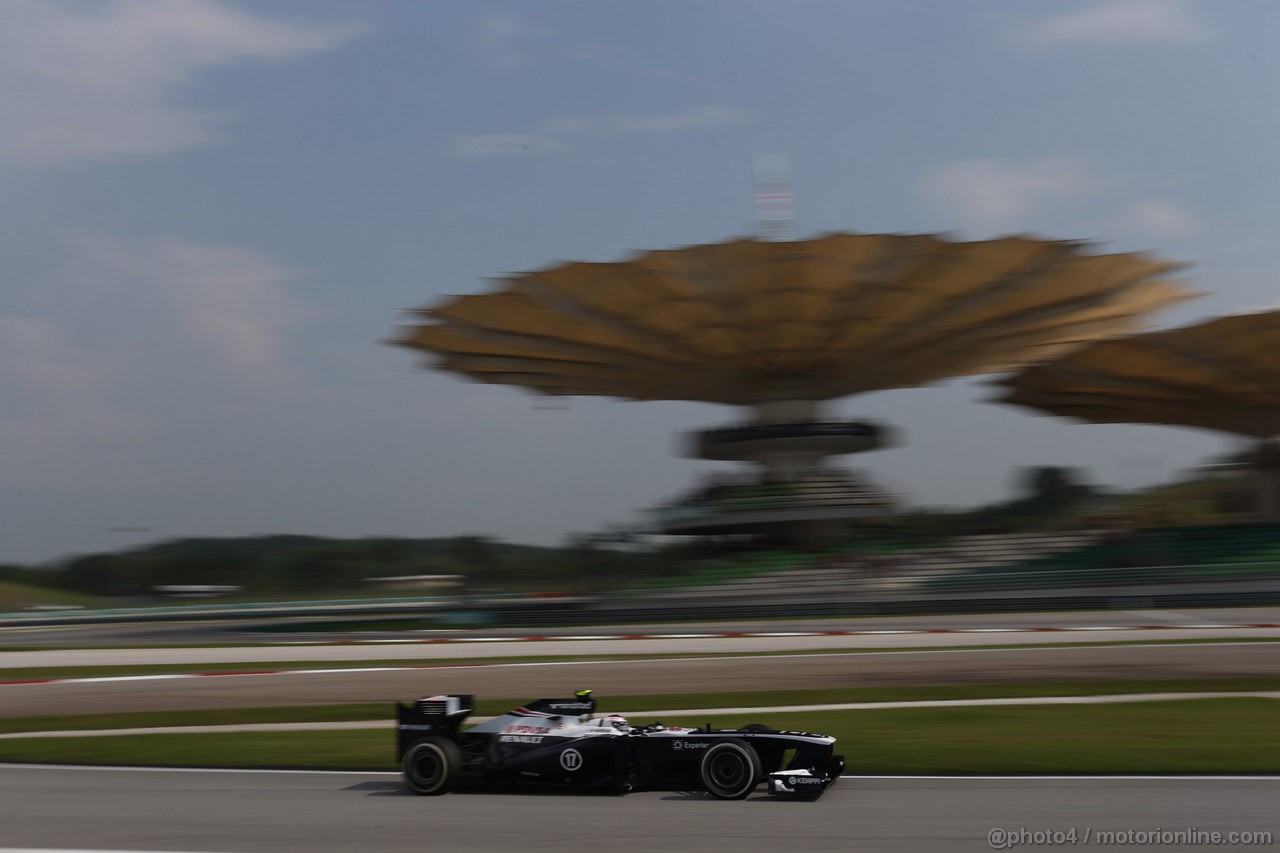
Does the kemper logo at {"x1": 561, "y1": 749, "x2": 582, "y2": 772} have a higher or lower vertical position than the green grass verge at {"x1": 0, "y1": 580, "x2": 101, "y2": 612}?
higher

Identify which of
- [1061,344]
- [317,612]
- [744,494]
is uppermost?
[1061,344]

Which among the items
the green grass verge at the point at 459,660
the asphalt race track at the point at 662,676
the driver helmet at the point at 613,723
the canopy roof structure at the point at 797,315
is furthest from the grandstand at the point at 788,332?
the driver helmet at the point at 613,723

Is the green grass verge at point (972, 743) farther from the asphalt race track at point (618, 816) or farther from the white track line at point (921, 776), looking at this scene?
the asphalt race track at point (618, 816)

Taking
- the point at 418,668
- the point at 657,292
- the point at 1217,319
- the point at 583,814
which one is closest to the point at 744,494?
the point at 657,292

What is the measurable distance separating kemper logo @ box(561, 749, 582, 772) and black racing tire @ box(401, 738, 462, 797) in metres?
0.89

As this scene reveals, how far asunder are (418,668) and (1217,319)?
32213mm

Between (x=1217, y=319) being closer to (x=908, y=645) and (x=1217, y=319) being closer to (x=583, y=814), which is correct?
(x=908, y=645)

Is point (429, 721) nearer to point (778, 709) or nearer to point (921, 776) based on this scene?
point (921, 776)

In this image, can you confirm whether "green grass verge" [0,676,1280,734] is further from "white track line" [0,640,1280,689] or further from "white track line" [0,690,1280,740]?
"white track line" [0,640,1280,689]

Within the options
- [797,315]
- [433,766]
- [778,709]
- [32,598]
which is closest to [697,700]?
[778,709]

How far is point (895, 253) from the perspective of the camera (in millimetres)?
36094

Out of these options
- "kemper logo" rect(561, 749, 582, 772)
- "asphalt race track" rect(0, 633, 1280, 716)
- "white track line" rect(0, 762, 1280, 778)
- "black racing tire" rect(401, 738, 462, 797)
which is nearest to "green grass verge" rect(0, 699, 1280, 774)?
"white track line" rect(0, 762, 1280, 778)

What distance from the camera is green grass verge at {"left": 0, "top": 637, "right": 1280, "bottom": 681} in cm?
2412

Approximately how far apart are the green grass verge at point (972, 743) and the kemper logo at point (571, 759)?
2674mm
